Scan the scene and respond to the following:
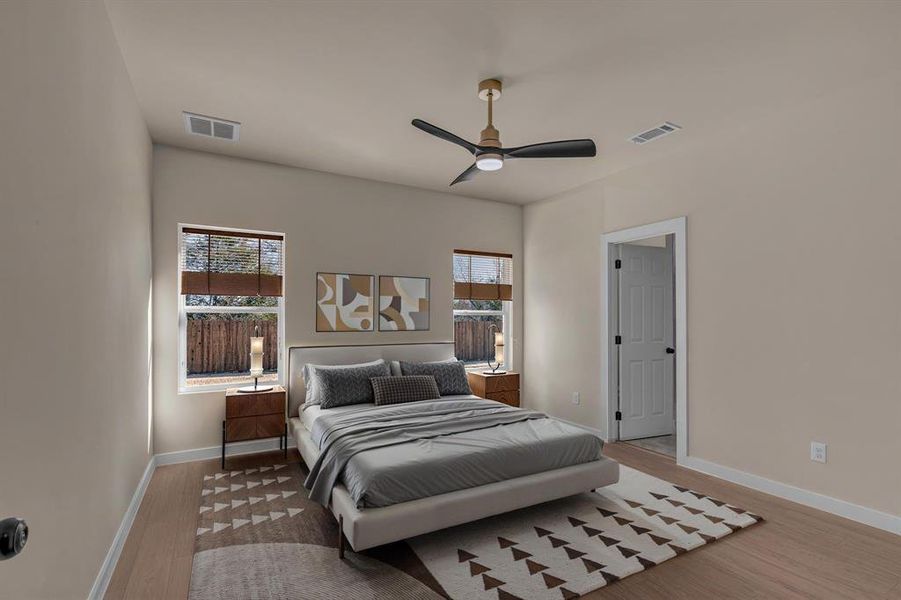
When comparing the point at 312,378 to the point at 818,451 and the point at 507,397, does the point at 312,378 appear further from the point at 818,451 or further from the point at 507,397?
the point at 818,451

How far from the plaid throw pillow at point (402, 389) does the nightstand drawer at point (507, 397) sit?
3.86 feet

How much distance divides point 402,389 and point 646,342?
2.79m

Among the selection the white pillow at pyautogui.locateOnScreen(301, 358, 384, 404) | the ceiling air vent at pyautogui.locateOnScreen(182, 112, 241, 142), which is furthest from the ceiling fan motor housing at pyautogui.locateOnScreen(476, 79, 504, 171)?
the white pillow at pyautogui.locateOnScreen(301, 358, 384, 404)

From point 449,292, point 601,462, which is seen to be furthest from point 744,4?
point 449,292

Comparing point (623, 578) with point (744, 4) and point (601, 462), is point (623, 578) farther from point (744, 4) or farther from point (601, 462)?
point (744, 4)

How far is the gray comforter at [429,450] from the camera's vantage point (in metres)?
2.60

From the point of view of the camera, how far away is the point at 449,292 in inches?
220

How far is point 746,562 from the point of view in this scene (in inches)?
101

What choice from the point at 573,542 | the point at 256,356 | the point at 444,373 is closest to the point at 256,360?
the point at 256,356

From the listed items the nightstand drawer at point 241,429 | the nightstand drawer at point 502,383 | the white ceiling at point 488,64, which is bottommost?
the nightstand drawer at point 241,429

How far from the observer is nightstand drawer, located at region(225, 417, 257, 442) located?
4070 millimetres

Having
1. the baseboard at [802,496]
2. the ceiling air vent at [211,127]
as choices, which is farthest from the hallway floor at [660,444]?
the ceiling air vent at [211,127]

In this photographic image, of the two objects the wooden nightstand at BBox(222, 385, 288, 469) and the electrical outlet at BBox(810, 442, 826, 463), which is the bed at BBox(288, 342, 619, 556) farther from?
the electrical outlet at BBox(810, 442, 826, 463)

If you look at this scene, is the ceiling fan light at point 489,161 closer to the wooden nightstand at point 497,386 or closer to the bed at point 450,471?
the bed at point 450,471
